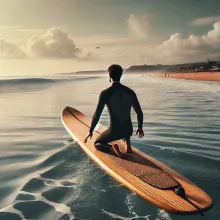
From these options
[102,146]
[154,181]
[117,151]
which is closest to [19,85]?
[102,146]

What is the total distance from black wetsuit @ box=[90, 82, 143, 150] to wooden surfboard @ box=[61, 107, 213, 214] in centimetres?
56

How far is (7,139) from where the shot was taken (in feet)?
33.7

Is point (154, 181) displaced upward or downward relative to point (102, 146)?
downward

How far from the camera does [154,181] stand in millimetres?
5180

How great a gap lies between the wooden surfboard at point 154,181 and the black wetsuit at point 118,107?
1.82 ft

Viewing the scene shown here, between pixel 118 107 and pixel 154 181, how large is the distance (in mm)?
1867

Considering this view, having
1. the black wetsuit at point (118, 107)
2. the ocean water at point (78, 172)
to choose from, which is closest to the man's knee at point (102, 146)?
the black wetsuit at point (118, 107)

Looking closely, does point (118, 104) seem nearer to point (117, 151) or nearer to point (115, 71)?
point (115, 71)

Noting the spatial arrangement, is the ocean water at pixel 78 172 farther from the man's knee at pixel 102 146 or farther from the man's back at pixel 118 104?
the man's back at pixel 118 104

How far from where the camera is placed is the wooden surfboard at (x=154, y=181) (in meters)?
4.37

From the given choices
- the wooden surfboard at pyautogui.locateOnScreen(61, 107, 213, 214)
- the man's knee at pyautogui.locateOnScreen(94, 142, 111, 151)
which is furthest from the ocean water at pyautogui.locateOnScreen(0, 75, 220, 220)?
the man's knee at pyautogui.locateOnScreen(94, 142, 111, 151)

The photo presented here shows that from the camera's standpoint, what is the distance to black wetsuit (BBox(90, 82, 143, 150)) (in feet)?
20.2

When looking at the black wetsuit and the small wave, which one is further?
the small wave

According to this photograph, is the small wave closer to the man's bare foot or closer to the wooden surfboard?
the man's bare foot
